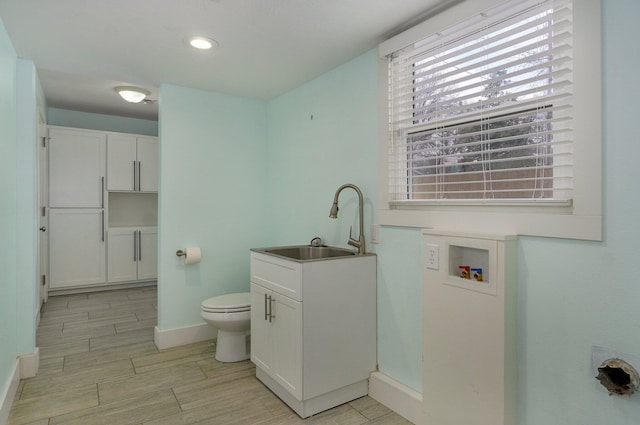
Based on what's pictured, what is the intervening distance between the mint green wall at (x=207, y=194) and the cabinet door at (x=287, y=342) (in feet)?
4.21

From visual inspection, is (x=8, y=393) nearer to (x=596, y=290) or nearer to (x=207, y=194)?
(x=207, y=194)

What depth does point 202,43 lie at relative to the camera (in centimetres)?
236

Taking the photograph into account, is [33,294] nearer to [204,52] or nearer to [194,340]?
[194,340]

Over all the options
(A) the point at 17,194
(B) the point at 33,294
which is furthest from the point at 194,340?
(A) the point at 17,194

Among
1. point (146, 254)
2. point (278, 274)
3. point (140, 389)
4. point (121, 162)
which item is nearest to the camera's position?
point (278, 274)

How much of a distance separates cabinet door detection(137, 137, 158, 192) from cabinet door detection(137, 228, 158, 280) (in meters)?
0.62

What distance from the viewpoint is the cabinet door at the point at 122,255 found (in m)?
5.00

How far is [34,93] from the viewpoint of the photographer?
107 inches

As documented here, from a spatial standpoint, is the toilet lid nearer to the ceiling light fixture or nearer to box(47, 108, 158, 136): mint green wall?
the ceiling light fixture

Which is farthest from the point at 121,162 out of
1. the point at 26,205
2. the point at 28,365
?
the point at 28,365

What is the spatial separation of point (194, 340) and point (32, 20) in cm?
259

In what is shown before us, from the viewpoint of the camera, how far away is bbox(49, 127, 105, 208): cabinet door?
4.62m

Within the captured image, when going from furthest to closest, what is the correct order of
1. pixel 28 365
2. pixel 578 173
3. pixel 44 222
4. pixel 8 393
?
1. pixel 44 222
2. pixel 28 365
3. pixel 8 393
4. pixel 578 173

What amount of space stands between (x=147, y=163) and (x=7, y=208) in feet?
9.99
